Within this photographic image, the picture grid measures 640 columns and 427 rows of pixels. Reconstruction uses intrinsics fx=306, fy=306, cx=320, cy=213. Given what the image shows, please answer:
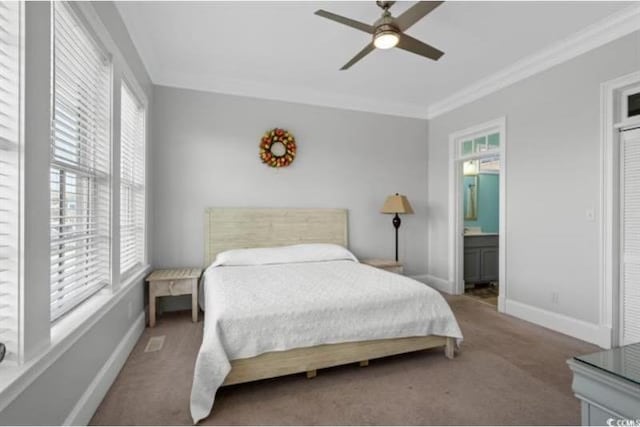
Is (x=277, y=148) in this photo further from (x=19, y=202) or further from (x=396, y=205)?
(x=19, y=202)

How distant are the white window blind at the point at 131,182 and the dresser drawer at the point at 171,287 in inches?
11.5

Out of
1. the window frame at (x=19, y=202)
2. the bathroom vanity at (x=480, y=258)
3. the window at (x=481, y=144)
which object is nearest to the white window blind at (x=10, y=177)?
the window frame at (x=19, y=202)

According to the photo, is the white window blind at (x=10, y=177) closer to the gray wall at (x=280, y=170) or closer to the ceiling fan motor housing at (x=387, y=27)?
the ceiling fan motor housing at (x=387, y=27)

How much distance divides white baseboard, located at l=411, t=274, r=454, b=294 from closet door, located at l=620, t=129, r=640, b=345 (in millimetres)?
1986

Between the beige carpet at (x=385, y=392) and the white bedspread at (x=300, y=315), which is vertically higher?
the white bedspread at (x=300, y=315)

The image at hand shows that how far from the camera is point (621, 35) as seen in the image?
8.46 ft

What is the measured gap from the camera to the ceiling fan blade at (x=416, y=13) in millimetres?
1871

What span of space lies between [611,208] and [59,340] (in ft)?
13.0

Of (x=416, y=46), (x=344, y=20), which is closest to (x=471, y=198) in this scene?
(x=416, y=46)

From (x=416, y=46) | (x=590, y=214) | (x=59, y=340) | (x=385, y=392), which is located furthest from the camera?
(x=590, y=214)

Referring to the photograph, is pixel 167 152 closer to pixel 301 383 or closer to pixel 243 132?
pixel 243 132

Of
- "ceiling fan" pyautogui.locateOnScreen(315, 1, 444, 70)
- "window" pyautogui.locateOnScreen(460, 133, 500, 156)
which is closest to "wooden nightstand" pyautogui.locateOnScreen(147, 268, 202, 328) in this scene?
"ceiling fan" pyautogui.locateOnScreen(315, 1, 444, 70)

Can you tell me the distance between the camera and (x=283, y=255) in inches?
141

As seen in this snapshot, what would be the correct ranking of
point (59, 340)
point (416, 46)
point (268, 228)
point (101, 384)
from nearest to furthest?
point (59, 340) → point (101, 384) → point (416, 46) → point (268, 228)
